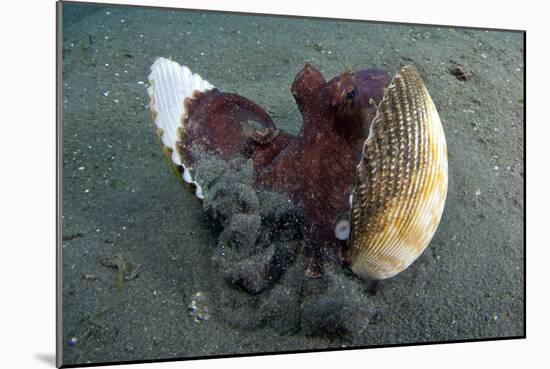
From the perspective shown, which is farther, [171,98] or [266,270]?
[171,98]

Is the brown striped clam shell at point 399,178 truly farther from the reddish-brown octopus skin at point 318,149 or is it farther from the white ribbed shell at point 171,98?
the white ribbed shell at point 171,98

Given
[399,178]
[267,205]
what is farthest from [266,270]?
[399,178]

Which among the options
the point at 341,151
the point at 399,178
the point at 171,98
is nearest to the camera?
the point at 399,178

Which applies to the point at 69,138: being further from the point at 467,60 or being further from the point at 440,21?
the point at 467,60

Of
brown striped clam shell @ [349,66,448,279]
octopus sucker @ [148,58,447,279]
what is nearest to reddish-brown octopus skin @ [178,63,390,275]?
octopus sucker @ [148,58,447,279]

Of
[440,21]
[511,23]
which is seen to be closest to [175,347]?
[440,21]

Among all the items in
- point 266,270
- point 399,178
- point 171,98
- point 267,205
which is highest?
point 399,178

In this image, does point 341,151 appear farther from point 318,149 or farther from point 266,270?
point 266,270
